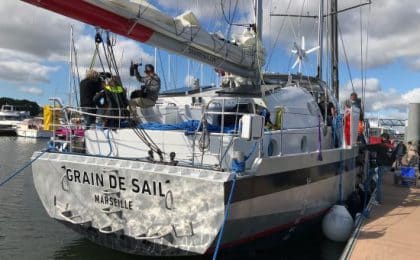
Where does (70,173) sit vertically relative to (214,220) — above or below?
above

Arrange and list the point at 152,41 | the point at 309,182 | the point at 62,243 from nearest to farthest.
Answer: the point at 152,41 < the point at 309,182 < the point at 62,243

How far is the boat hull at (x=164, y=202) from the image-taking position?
6824 millimetres

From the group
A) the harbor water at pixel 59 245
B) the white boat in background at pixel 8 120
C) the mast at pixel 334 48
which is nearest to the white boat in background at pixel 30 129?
the white boat in background at pixel 8 120

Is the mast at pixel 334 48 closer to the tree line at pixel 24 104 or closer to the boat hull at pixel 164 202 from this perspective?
the boat hull at pixel 164 202

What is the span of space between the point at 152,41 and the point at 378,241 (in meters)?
5.18

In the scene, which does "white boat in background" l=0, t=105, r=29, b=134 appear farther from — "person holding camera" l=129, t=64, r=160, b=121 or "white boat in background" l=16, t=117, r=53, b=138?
"person holding camera" l=129, t=64, r=160, b=121

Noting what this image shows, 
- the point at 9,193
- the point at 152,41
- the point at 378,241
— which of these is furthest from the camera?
the point at 9,193

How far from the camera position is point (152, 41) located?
7.85 metres

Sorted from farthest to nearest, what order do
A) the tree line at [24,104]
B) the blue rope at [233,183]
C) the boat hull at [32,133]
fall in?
the tree line at [24,104] < the boat hull at [32,133] < the blue rope at [233,183]

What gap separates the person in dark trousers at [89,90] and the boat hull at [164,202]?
106 cm

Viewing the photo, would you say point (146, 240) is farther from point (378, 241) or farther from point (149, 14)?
point (378, 241)

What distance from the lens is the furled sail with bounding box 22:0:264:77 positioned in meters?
6.47

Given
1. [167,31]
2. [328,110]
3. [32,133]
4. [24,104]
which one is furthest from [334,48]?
[24,104]

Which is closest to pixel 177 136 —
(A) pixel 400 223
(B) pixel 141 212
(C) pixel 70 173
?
(B) pixel 141 212
